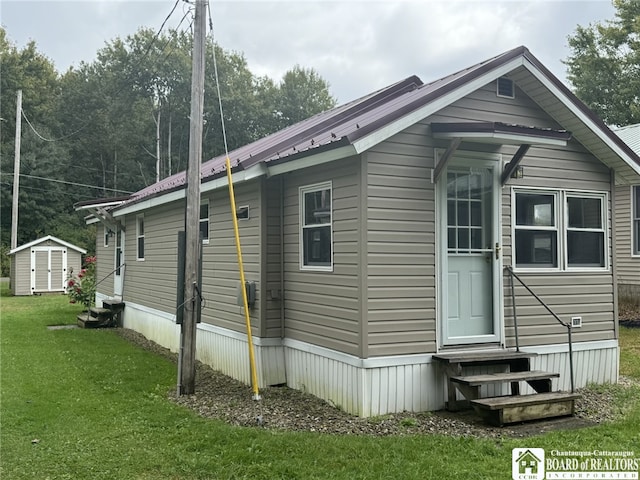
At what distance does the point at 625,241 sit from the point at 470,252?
384 inches

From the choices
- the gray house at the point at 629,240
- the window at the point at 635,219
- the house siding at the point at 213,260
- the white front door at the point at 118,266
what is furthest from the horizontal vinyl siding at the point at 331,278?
the window at the point at 635,219

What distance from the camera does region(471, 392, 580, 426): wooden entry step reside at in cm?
555

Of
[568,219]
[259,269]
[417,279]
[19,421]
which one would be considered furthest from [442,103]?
[19,421]

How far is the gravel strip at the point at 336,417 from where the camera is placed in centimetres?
548

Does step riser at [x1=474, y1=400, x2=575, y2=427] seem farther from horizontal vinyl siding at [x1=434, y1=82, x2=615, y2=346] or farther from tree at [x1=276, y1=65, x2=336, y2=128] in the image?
tree at [x1=276, y1=65, x2=336, y2=128]

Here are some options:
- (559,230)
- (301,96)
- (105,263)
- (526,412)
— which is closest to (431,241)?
(526,412)

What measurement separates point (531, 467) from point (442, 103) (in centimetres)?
368

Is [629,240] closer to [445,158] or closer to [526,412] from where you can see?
[445,158]

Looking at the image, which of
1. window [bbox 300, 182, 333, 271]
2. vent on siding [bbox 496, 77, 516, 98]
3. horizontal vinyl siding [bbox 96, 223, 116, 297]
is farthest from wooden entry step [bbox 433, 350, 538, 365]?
horizontal vinyl siding [bbox 96, 223, 116, 297]

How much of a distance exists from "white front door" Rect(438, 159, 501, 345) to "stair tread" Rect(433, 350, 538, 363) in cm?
16

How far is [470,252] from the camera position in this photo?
6.71 meters

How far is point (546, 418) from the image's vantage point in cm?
580

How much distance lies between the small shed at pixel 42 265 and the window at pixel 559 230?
2023cm

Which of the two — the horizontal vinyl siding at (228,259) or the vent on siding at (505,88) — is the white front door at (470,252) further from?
the horizontal vinyl siding at (228,259)
